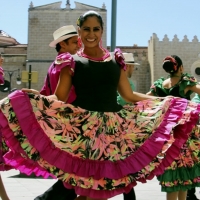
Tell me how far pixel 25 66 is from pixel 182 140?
3845 centimetres

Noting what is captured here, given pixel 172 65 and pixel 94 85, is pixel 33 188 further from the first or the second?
pixel 94 85

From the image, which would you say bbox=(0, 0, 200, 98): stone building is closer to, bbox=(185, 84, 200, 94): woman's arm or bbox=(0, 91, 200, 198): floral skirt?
bbox=(185, 84, 200, 94): woman's arm

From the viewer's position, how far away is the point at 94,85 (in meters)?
3.47

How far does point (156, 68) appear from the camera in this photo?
40375mm

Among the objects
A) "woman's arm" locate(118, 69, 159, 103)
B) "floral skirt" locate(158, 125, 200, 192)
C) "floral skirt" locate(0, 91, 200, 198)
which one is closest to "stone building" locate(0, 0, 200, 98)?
"floral skirt" locate(158, 125, 200, 192)

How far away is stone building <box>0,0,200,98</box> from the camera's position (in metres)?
40.5

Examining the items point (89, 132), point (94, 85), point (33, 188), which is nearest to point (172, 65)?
point (94, 85)

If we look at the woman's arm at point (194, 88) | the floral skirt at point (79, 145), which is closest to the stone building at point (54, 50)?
the woman's arm at point (194, 88)

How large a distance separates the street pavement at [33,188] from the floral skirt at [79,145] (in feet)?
9.68

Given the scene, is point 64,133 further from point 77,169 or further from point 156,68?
point 156,68

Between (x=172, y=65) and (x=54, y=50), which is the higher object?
(x=54, y=50)

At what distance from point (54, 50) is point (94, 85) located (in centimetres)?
3780

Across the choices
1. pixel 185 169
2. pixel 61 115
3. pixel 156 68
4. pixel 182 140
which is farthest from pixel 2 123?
pixel 156 68

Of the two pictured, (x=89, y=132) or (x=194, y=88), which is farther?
(x=194, y=88)
